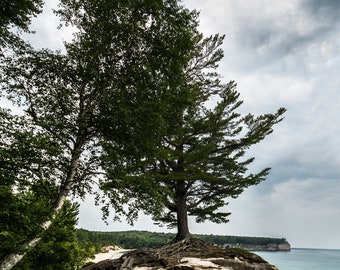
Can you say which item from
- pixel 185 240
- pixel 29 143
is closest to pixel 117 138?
pixel 29 143

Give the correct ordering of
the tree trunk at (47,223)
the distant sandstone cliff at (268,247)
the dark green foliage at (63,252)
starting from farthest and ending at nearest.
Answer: the distant sandstone cliff at (268,247) → the dark green foliage at (63,252) → the tree trunk at (47,223)

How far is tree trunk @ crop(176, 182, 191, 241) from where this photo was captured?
15984mm

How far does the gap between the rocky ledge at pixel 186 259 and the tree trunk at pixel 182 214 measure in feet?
2.58

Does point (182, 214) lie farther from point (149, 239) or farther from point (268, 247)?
point (268, 247)

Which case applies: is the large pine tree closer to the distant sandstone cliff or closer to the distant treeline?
the distant treeline

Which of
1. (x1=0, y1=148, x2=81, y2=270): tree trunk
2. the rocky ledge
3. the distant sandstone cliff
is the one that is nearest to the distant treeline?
the distant sandstone cliff

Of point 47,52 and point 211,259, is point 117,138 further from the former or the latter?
point 211,259

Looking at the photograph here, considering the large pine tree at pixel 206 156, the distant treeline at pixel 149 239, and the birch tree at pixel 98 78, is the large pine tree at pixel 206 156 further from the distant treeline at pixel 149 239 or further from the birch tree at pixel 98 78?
the distant treeline at pixel 149 239

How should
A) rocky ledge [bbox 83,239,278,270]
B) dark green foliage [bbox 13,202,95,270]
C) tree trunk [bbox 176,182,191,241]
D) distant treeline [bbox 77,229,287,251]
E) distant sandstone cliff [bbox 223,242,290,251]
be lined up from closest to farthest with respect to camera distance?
rocky ledge [bbox 83,239,278,270], dark green foliage [bbox 13,202,95,270], tree trunk [bbox 176,182,191,241], distant treeline [bbox 77,229,287,251], distant sandstone cliff [bbox 223,242,290,251]

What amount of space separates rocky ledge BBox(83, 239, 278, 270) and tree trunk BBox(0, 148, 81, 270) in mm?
3501

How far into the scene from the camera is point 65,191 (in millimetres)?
8234

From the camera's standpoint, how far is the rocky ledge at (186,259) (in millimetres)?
10427

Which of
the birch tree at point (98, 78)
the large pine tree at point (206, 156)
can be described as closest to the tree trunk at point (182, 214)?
the large pine tree at point (206, 156)

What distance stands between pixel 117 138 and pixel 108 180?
142cm
